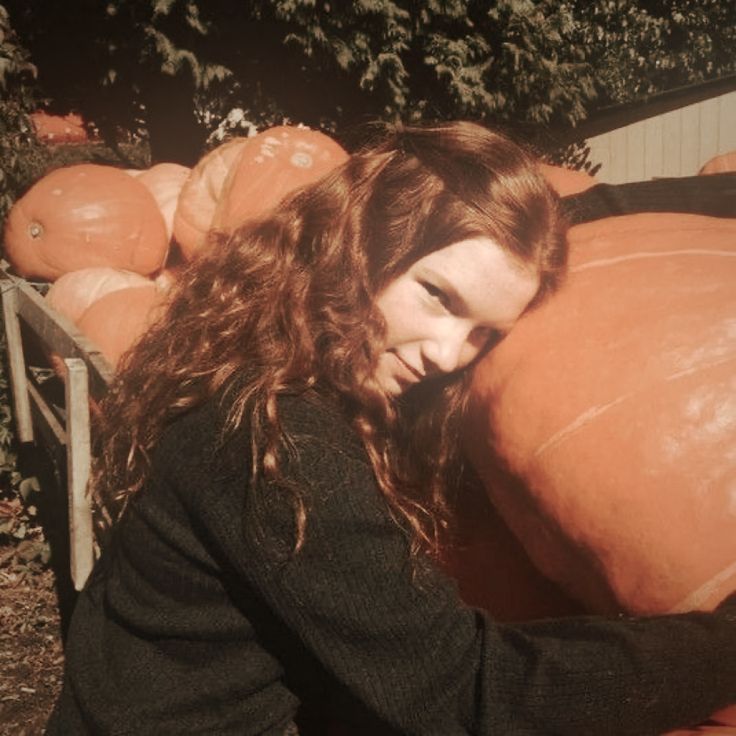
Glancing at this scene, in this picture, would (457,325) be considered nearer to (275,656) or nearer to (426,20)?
(275,656)

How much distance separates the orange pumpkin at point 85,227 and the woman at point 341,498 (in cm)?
189

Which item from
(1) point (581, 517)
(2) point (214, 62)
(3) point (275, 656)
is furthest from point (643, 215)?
(2) point (214, 62)

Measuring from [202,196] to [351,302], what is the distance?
6.83 feet

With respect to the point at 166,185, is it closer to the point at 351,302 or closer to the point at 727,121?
→ the point at 351,302

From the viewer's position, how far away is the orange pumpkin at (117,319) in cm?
281

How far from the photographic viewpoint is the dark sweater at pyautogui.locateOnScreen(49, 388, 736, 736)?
119 cm

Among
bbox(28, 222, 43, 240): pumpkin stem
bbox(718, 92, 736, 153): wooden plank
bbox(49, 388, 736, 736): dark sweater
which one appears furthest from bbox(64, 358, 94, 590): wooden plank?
bbox(718, 92, 736, 153): wooden plank

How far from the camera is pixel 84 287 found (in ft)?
10.7

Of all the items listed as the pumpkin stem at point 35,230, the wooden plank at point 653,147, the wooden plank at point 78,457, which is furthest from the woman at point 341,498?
the wooden plank at point 653,147

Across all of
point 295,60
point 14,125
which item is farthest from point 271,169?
point 295,60

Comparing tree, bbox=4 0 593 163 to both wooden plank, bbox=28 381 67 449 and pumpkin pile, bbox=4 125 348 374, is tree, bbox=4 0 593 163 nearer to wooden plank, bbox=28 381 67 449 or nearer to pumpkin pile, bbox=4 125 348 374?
pumpkin pile, bbox=4 125 348 374

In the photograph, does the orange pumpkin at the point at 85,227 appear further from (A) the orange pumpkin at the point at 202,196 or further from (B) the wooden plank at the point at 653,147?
(B) the wooden plank at the point at 653,147

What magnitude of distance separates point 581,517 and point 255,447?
0.64 m

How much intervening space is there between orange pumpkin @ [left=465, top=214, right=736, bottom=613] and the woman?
0.09m
